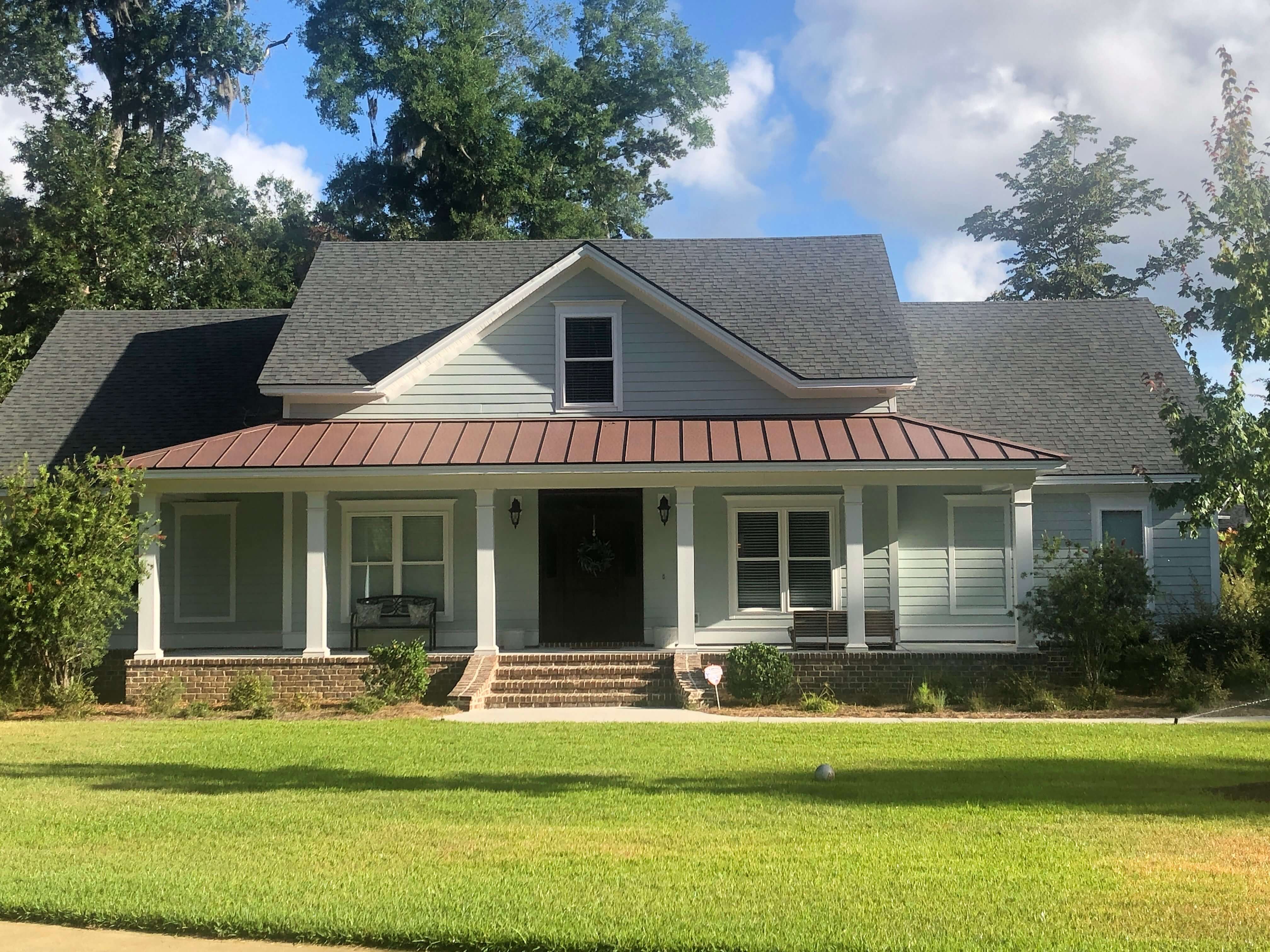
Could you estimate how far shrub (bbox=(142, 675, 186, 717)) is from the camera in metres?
16.4

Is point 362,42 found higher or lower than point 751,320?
higher

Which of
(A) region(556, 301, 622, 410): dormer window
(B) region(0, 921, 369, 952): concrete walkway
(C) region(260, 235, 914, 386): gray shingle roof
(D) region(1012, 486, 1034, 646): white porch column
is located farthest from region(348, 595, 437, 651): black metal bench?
(B) region(0, 921, 369, 952): concrete walkway

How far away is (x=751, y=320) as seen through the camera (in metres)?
21.0

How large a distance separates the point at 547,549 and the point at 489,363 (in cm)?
312

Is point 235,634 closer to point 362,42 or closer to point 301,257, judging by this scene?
point 301,257

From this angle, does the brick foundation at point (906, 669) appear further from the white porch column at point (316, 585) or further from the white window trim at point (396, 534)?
the white porch column at point (316, 585)

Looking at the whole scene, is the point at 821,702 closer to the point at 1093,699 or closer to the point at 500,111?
the point at 1093,699

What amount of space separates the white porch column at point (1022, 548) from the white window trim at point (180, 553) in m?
12.2

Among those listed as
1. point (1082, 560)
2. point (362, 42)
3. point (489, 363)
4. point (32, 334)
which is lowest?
point (1082, 560)

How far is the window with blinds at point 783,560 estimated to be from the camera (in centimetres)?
1962

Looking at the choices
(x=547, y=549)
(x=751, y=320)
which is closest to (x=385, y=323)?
(x=547, y=549)

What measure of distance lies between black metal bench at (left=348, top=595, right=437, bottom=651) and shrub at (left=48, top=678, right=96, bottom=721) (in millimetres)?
4027

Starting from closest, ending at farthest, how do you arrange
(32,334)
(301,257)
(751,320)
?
(751,320)
(32,334)
(301,257)

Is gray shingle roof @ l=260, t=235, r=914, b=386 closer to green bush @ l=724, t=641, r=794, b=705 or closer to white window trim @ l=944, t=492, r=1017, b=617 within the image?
white window trim @ l=944, t=492, r=1017, b=617
